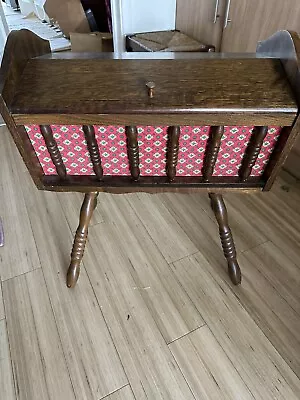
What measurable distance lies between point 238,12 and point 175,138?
1.37m

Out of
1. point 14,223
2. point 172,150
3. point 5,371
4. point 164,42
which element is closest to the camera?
point 172,150

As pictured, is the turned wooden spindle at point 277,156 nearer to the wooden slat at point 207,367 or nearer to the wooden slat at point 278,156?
the wooden slat at point 278,156

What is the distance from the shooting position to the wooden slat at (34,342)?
1.02 m

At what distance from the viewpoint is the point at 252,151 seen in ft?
2.65

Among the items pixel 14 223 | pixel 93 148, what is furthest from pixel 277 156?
pixel 14 223

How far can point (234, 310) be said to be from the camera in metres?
1.21

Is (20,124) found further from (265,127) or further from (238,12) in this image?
(238,12)

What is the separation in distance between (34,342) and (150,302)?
0.44 m

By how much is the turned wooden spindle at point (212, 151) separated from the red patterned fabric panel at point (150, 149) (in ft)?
0.07

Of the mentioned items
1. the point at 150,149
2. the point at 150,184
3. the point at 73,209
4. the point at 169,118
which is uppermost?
the point at 169,118

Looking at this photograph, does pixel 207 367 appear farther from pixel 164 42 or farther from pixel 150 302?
pixel 164 42

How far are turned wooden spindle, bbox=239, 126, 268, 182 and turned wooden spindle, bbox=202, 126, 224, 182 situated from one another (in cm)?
8

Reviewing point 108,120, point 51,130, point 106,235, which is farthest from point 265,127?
point 106,235

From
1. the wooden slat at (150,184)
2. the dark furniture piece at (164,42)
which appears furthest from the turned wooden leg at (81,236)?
the dark furniture piece at (164,42)
